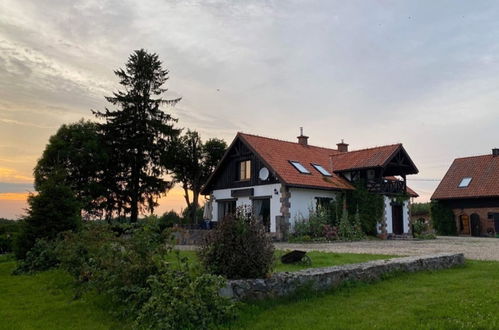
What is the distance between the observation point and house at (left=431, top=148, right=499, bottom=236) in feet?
104

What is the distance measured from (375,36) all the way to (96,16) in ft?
29.8

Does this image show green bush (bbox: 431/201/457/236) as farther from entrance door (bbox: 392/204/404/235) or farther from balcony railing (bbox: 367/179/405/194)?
balcony railing (bbox: 367/179/405/194)

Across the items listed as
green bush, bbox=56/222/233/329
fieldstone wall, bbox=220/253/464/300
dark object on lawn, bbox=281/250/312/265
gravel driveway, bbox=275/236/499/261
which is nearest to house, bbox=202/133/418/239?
gravel driveway, bbox=275/236/499/261

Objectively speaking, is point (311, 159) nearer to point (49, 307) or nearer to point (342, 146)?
point (342, 146)

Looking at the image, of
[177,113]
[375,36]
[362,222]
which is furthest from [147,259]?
[177,113]

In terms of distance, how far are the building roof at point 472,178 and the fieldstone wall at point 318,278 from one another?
2492cm

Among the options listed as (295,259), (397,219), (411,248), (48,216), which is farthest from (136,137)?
(295,259)

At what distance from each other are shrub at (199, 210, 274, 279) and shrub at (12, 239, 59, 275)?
713cm

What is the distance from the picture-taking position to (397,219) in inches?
1093

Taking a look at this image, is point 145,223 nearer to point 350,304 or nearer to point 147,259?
point 147,259

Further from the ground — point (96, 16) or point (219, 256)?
point (96, 16)

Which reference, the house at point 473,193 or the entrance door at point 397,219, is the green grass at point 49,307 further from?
the house at point 473,193

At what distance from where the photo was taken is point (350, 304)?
7160 millimetres

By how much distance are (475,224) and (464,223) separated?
96 cm
